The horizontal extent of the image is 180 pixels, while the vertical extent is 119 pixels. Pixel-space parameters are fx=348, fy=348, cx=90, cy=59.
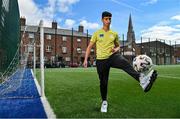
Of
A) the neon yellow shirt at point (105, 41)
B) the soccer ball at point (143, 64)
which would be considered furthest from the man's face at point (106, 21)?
the soccer ball at point (143, 64)

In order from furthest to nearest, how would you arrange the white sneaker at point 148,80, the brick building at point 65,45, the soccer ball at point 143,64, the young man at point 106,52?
the brick building at point 65,45
the soccer ball at point 143,64
the young man at point 106,52
the white sneaker at point 148,80

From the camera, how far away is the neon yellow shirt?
598 cm

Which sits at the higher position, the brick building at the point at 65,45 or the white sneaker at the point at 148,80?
the brick building at the point at 65,45

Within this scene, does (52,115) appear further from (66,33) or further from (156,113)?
(66,33)

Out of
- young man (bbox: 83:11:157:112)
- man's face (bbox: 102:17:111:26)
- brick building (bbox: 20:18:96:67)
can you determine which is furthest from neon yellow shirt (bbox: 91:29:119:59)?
brick building (bbox: 20:18:96:67)

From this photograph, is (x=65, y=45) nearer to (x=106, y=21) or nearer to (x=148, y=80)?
(x=106, y=21)

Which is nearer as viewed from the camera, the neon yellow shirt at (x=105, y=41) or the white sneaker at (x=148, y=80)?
the white sneaker at (x=148, y=80)

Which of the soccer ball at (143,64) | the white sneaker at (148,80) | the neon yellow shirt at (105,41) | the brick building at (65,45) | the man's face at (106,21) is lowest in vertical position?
the white sneaker at (148,80)

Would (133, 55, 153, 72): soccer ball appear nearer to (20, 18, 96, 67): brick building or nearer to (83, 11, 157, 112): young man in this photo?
(83, 11, 157, 112): young man

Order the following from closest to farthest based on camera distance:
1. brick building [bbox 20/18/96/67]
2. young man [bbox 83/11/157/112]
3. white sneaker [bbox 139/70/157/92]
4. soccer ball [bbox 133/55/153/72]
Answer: white sneaker [bbox 139/70/157/92] → young man [bbox 83/11/157/112] → soccer ball [bbox 133/55/153/72] → brick building [bbox 20/18/96/67]

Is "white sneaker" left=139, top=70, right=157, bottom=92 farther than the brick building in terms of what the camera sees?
No

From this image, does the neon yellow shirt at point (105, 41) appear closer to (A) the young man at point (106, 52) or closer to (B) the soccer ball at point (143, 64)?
(A) the young man at point (106, 52)

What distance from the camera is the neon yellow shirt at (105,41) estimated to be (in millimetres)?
5984

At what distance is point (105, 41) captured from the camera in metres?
5.99
